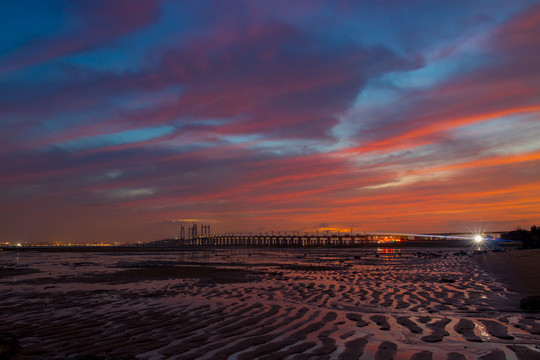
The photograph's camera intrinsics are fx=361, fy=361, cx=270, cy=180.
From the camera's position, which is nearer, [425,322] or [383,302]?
[425,322]

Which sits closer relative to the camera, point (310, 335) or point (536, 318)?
point (310, 335)

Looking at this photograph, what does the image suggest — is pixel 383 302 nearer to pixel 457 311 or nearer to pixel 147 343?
pixel 457 311

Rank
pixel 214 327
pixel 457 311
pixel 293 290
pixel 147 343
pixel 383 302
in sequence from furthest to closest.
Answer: pixel 293 290, pixel 383 302, pixel 457 311, pixel 214 327, pixel 147 343

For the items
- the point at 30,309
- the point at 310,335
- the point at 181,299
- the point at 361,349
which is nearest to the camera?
the point at 361,349

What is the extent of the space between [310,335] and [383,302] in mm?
5606

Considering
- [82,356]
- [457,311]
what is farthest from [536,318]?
[82,356]

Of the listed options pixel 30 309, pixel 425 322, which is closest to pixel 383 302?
pixel 425 322

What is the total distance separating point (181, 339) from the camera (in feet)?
27.5

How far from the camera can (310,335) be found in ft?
28.1

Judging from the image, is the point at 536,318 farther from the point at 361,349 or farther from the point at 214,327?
the point at 214,327

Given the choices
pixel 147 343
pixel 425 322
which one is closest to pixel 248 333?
pixel 147 343

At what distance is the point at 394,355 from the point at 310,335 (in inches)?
88.9

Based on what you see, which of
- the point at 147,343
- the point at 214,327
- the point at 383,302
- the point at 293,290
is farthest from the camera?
the point at 293,290

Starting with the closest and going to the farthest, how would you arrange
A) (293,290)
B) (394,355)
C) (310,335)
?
(394,355), (310,335), (293,290)
